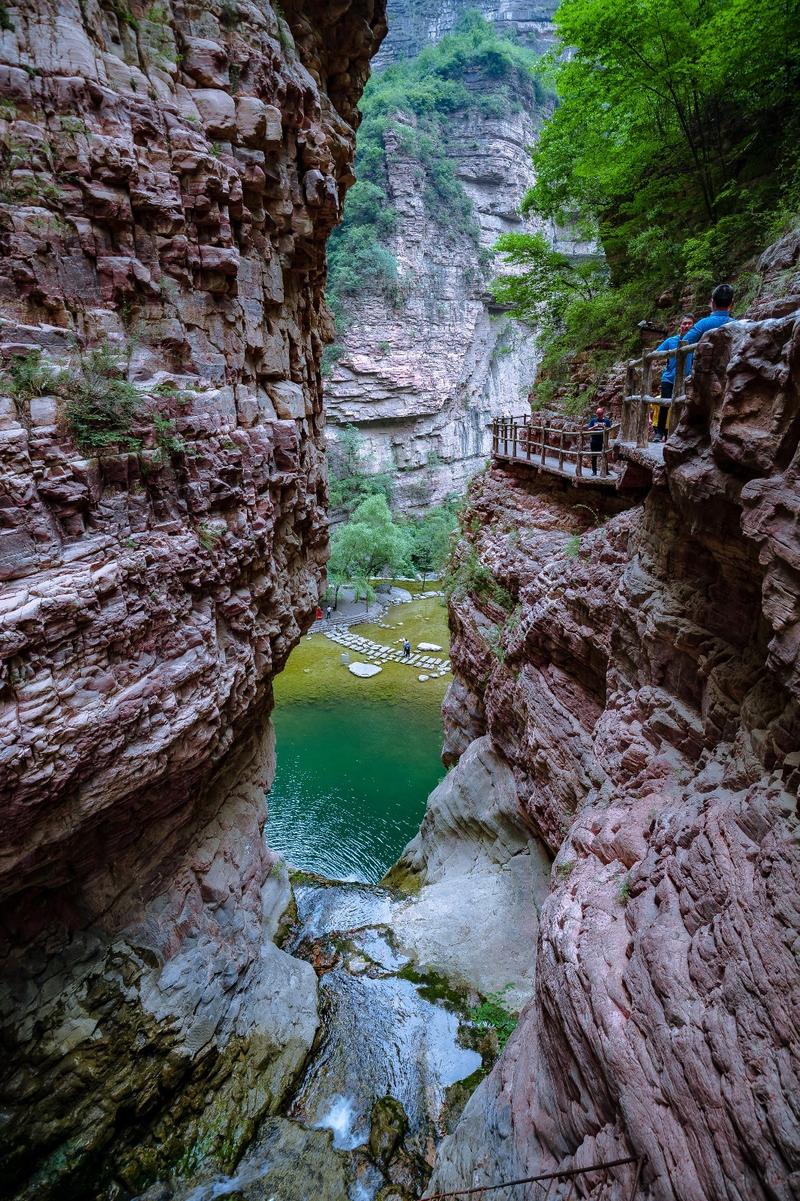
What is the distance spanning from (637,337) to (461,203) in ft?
113

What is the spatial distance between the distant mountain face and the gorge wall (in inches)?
17.1

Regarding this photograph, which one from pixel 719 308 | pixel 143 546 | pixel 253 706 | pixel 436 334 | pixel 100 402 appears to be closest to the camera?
pixel 100 402

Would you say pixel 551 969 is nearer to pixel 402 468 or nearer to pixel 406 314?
pixel 402 468

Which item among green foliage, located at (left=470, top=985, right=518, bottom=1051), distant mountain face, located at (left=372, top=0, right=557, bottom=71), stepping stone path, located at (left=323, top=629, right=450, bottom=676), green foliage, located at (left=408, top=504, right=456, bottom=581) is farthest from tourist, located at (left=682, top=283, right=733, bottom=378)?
distant mountain face, located at (left=372, top=0, right=557, bottom=71)

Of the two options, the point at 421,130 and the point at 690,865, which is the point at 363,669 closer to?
the point at 690,865

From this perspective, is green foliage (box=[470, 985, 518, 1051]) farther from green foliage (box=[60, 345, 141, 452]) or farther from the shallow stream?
green foliage (box=[60, 345, 141, 452])

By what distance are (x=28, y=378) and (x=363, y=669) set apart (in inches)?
754

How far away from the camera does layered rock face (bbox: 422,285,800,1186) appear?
325 cm

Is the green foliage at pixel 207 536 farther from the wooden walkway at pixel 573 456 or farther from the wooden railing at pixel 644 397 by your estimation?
the wooden walkway at pixel 573 456

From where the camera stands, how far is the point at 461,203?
37.6 metres

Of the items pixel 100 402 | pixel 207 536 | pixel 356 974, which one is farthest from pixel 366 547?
pixel 100 402

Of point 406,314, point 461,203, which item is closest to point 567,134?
point 406,314

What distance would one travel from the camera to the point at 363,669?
76.8 ft

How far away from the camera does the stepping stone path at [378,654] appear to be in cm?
2367
